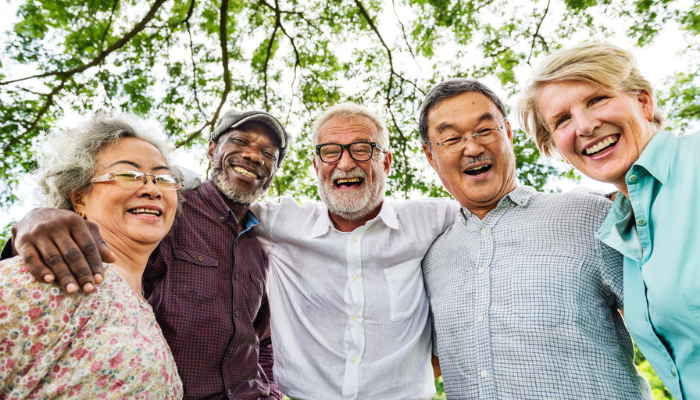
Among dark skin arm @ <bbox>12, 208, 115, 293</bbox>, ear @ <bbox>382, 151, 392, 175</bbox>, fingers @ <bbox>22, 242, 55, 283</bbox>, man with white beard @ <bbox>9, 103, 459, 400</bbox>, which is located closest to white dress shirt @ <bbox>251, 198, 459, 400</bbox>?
man with white beard @ <bbox>9, 103, 459, 400</bbox>

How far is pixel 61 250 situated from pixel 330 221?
5.85 feet

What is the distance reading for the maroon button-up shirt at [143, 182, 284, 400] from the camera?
7.00 feet

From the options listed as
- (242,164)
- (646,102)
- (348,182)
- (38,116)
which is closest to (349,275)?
(348,182)

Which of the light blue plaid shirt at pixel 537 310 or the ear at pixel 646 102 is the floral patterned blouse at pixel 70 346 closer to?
the light blue plaid shirt at pixel 537 310

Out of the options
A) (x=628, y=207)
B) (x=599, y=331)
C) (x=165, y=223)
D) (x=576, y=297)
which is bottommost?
(x=599, y=331)

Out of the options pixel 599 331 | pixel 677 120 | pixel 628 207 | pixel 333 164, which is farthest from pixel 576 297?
pixel 677 120

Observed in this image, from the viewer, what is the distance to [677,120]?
4184 millimetres

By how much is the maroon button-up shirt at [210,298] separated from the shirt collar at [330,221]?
20.6 inches

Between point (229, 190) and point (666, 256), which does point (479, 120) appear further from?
point (229, 190)

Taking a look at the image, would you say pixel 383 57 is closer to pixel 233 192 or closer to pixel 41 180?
pixel 233 192

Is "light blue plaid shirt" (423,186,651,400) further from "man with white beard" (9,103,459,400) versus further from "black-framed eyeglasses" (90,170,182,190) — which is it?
"black-framed eyeglasses" (90,170,182,190)

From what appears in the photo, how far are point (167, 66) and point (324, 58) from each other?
255cm

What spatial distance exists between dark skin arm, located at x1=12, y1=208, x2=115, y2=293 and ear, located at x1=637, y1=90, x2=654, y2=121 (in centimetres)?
261

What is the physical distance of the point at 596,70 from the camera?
6.04 feet
